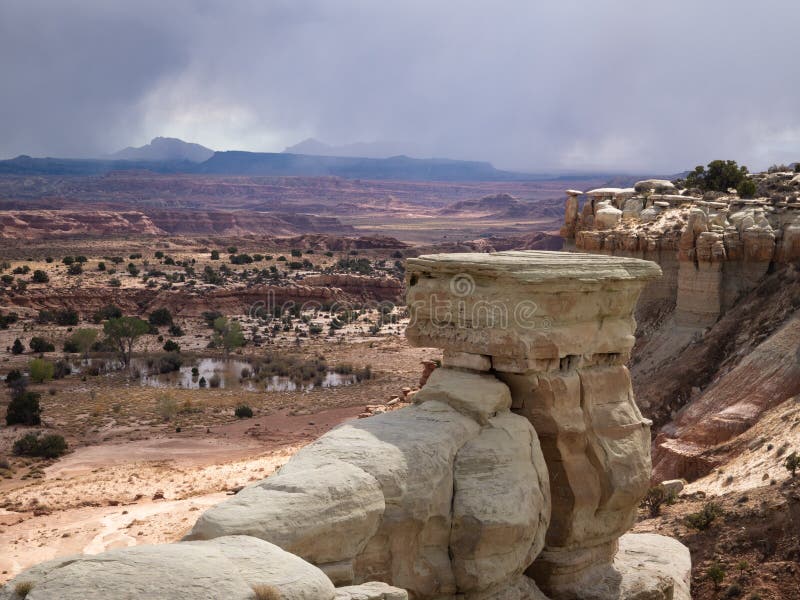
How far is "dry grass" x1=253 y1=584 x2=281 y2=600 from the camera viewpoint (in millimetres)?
5625

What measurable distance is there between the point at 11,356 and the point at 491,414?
36.5m

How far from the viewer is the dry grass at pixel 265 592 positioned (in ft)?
18.5

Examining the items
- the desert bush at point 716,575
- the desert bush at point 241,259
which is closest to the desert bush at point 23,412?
the desert bush at point 716,575

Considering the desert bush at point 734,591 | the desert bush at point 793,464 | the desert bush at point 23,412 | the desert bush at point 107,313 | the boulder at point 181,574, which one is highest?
the boulder at point 181,574

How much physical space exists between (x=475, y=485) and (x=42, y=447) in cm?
1930

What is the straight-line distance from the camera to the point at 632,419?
10.5 m

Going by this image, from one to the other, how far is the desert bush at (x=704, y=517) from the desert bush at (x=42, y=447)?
57.8 feet

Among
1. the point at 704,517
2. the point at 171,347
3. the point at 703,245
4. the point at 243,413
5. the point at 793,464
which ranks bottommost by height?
the point at 171,347

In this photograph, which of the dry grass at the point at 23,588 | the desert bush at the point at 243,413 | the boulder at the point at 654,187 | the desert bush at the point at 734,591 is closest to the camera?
the dry grass at the point at 23,588

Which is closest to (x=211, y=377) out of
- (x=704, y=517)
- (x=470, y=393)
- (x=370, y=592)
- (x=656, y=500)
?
(x=656, y=500)

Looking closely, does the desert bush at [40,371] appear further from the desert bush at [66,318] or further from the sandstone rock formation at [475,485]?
the sandstone rock formation at [475,485]

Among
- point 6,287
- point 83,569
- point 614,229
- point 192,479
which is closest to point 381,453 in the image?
point 83,569

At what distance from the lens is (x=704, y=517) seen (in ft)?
43.6

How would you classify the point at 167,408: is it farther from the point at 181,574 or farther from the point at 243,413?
the point at 181,574
